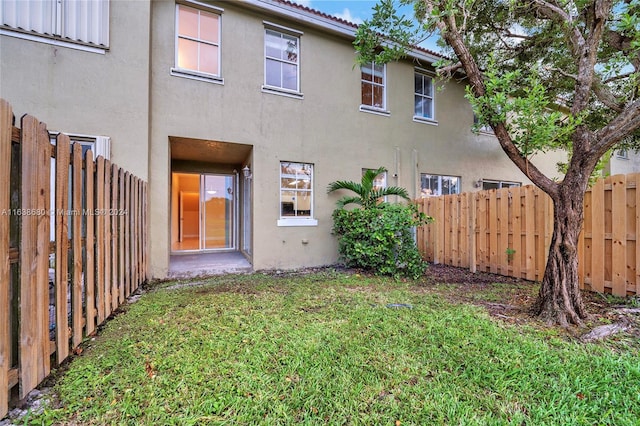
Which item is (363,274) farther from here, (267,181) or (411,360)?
(411,360)

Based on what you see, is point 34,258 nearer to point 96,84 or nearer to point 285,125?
point 96,84

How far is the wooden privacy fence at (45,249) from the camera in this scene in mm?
1824

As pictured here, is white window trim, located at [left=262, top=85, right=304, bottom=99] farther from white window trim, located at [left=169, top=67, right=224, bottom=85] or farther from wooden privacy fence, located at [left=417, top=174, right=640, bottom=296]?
wooden privacy fence, located at [left=417, top=174, right=640, bottom=296]

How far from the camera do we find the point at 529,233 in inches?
219

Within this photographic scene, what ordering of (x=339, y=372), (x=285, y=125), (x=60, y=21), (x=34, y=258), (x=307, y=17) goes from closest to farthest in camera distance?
1. (x=34, y=258)
2. (x=339, y=372)
3. (x=60, y=21)
4. (x=307, y=17)
5. (x=285, y=125)

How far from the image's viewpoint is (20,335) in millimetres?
1936

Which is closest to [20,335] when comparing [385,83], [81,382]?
[81,382]

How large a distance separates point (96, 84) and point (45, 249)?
466 centimetres

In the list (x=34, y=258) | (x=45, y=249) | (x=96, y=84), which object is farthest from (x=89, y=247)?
(x=96, y=84)

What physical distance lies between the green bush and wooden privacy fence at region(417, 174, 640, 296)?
140 centimetres

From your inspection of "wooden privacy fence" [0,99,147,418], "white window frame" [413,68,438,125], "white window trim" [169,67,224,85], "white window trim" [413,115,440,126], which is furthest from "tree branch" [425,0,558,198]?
"white window frame" [413,68,438,125]

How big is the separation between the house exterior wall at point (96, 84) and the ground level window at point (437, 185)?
24.9 feet

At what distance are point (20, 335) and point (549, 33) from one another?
9.45 m

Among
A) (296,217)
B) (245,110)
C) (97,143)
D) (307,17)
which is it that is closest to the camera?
(97,143)
